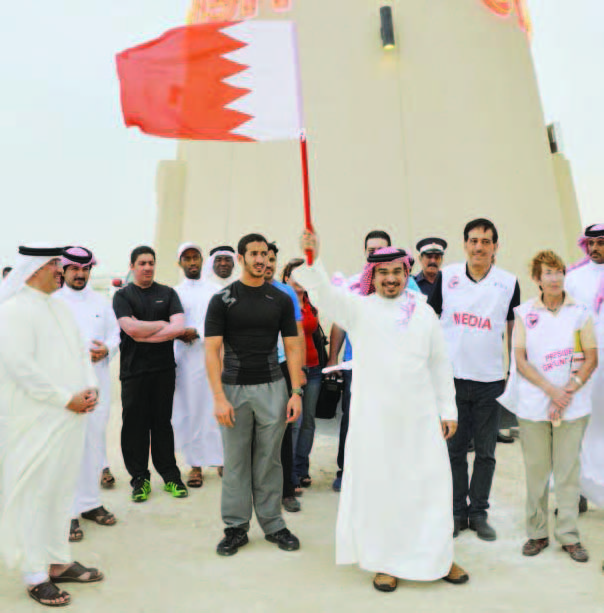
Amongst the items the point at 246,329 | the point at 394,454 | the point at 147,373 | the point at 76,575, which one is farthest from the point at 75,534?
the point at 394,454

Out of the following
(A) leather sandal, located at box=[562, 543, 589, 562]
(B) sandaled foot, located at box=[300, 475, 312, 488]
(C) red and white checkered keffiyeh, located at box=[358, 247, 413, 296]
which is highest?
(C) red and white checkered keffiyeh, located at box=[358, 247, 413, 296]

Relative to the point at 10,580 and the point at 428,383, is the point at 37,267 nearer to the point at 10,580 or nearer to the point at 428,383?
the point at 10,580

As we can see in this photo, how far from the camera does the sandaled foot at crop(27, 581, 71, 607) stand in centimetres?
296

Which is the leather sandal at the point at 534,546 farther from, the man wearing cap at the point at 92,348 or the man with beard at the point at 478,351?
the man wearing cap at the point at 92,348

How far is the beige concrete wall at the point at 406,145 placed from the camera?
7.78 m

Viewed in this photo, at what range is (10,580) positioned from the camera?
329 cm

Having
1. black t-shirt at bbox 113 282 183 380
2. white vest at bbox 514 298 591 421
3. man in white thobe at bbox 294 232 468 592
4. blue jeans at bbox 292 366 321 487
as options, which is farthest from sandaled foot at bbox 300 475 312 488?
white vest at bbox 514 298 591 421

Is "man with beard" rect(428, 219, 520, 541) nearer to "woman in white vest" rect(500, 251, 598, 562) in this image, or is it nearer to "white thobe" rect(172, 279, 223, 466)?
"woman in white vest" rect(500, 251, 598, 562)

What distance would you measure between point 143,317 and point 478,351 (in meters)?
2.47

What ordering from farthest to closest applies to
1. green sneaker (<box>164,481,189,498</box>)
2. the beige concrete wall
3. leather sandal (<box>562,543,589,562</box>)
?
the beige concrete wall < green sneaker (<box>164,481,189,498</box>) < leather sandal (<box>562,543,589,562</box>)

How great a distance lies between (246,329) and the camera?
359cm

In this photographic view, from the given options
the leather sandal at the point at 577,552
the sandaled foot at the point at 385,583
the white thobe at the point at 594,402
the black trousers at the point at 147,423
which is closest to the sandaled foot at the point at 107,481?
the black trousers at the point at 147,423

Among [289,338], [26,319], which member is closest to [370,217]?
[289,338]

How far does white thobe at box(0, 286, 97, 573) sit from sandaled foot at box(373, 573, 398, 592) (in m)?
1.61
